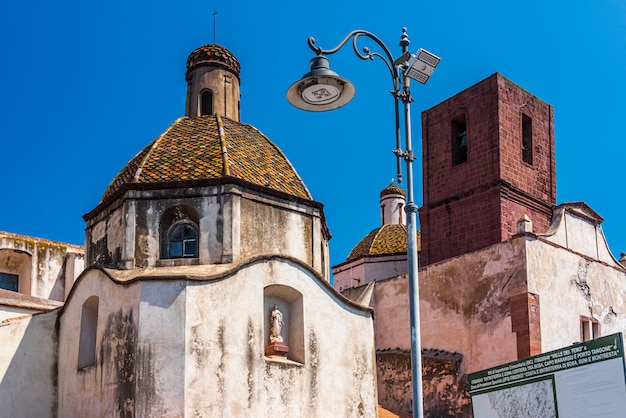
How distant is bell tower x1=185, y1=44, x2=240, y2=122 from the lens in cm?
2083

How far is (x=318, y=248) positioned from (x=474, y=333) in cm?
480

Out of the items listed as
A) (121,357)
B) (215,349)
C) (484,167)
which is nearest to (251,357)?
(215,349)

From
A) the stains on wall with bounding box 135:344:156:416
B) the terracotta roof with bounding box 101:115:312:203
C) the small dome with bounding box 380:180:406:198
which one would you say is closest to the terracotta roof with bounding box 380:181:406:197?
the small dome with bounding box 380:180:406:198

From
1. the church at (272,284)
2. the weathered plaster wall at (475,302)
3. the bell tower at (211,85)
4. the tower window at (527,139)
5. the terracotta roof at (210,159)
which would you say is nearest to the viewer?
the church at (272,284)

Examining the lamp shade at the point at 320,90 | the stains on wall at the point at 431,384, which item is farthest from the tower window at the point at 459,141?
the lamp shade at the point at 320,90

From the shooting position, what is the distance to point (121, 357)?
15.8m

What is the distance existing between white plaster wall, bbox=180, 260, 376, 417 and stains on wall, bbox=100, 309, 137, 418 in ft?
3.18

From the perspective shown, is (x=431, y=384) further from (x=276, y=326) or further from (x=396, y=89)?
(x=396, y=89)

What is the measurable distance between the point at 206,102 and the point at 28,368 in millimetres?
7053

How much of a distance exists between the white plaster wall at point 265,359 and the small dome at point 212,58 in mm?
5992

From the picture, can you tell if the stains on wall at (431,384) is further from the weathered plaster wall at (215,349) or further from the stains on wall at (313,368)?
the stains on wall at (313,368)

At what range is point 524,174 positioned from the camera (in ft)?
78.4

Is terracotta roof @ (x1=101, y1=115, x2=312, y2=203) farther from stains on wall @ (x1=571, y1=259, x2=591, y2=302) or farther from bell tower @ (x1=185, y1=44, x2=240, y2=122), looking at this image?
stains on wall @ (x1=571, y1=259, x2=591, y2=302)

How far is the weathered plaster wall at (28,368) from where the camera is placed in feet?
57.3
